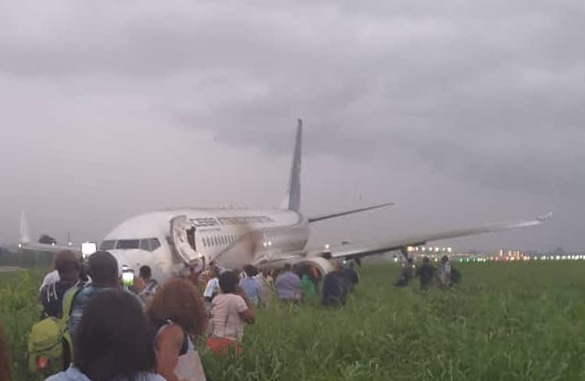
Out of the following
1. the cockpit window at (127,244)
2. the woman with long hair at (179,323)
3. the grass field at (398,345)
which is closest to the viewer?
the woman with long hair at (179,323)

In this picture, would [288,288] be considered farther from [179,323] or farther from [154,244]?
[179,323]

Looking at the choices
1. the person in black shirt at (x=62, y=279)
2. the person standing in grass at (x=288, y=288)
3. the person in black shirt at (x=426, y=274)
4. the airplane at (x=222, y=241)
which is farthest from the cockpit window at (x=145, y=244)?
the person in black shirt at (x=62, y=279)

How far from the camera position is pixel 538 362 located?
27.2 ft

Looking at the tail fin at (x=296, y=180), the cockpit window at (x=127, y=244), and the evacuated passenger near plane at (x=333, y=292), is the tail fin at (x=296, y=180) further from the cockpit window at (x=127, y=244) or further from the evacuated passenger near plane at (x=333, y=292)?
the evacuated passenger near plane at (x=333, y=292)

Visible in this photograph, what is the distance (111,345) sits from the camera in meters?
3.69

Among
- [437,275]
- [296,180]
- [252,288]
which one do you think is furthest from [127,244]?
[296,180]

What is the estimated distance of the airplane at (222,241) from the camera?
902 inches

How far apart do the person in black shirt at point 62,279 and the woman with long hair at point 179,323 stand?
2142mm

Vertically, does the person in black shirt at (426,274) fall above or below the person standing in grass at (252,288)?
below

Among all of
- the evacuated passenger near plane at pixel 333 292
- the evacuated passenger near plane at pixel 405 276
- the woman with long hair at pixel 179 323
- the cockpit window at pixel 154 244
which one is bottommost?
the evacuated passenger near plane at pixel 405 276

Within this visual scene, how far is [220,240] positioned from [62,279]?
65.6 ft

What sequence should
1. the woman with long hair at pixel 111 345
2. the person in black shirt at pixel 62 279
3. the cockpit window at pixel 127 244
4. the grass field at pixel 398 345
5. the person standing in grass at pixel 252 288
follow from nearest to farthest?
the woman with long hair at pixel 111 345
the person in black shirt at pixel 62 279
the grass field at pixel 398 345
the person standing in grass at pixel 252 288
the cockpit window at pixel 127 244

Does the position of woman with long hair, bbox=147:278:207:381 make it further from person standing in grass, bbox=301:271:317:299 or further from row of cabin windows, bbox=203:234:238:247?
row of cabin windows, bbox=203:234:238:247

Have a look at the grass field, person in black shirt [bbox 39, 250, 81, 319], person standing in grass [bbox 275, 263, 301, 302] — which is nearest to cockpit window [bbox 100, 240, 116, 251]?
person standing in grass [bbox 275, 263, 301, 302]
